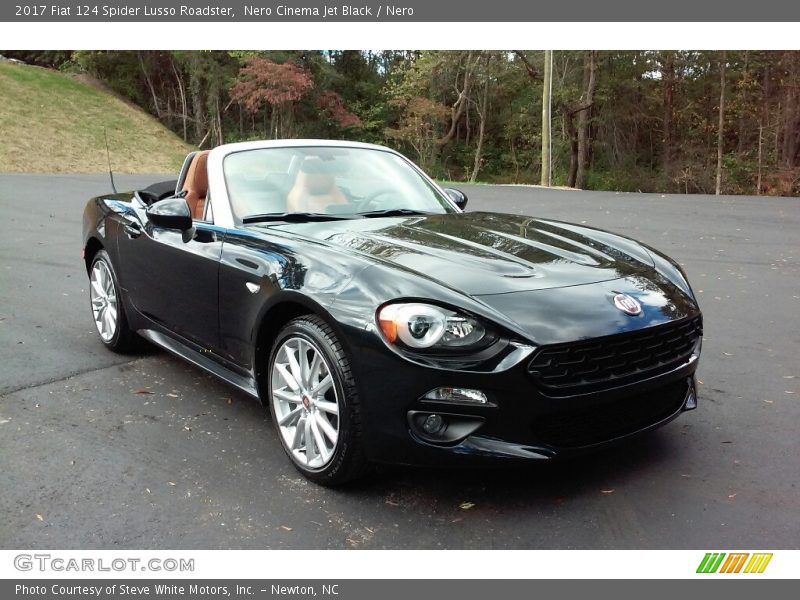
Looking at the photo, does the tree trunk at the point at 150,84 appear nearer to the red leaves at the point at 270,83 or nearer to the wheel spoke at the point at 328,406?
the red leaves at the point at 270,83

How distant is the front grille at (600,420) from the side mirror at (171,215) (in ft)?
7.12

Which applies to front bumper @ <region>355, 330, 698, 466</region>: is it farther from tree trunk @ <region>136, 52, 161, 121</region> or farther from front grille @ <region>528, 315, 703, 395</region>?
tree trunk @ <region>136, 52, 161, 121</region>

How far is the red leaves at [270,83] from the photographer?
3816 centimetres

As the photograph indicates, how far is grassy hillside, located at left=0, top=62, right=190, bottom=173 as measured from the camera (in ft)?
107

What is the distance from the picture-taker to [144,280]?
4648mm

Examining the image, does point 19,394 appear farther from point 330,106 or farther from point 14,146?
point 330,106

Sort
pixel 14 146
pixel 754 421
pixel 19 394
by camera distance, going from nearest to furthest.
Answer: pixel 754 421, pixel 19 394, pixel 14 146

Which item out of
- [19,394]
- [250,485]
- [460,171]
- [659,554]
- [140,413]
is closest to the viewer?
[659,554]

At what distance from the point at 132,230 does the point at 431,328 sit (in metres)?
2.76

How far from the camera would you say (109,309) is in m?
5.31

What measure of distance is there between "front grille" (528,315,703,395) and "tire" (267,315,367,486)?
0.76 metres

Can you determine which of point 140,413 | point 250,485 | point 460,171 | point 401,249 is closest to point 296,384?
point 250,485

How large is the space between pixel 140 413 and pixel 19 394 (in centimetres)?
88

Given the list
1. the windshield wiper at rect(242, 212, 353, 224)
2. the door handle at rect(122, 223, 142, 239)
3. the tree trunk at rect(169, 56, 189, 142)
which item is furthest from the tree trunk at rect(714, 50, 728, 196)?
the windshield wiper at rect(242, 212, 353, 224)
